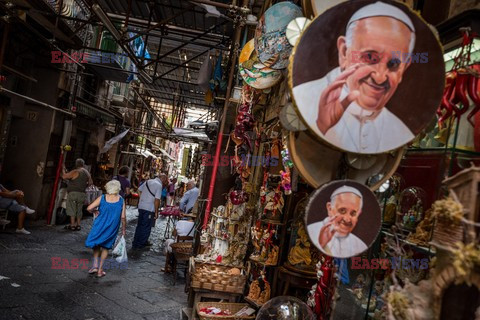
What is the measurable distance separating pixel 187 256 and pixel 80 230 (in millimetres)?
5173

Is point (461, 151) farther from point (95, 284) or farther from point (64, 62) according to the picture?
point (64, 62)

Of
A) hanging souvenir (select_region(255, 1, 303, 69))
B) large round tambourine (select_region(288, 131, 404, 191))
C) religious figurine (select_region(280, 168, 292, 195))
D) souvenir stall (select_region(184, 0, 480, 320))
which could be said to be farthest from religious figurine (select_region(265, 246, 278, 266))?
large round tambourine (select_region(288, 131, 404, 191))

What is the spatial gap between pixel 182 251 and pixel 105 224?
160 centimetres

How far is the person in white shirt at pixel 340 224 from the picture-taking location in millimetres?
2150

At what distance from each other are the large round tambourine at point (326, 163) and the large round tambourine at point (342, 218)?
224 millimetres

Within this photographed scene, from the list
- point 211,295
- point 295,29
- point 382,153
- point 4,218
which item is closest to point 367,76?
point 382,153

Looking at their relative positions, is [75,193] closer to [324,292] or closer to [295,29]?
[324,292]

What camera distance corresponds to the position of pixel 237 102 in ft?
24.5

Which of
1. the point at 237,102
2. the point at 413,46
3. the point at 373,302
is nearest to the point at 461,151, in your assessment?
the point at 413,46

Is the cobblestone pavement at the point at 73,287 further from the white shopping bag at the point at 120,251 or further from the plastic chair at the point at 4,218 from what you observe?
the white shopping bag at the point at 120,251

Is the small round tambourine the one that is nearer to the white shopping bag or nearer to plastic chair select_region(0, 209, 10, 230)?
the white shopping bag

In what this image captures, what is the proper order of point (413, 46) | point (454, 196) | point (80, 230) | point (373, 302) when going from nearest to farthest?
point (454, 196) → point (413, 46) → point (373, 302) → point (80, 230)

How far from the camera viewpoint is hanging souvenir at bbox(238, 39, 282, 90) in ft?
15.6

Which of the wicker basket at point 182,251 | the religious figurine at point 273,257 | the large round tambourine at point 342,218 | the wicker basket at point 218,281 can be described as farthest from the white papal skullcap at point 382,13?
the wicker basket at point 182,251
